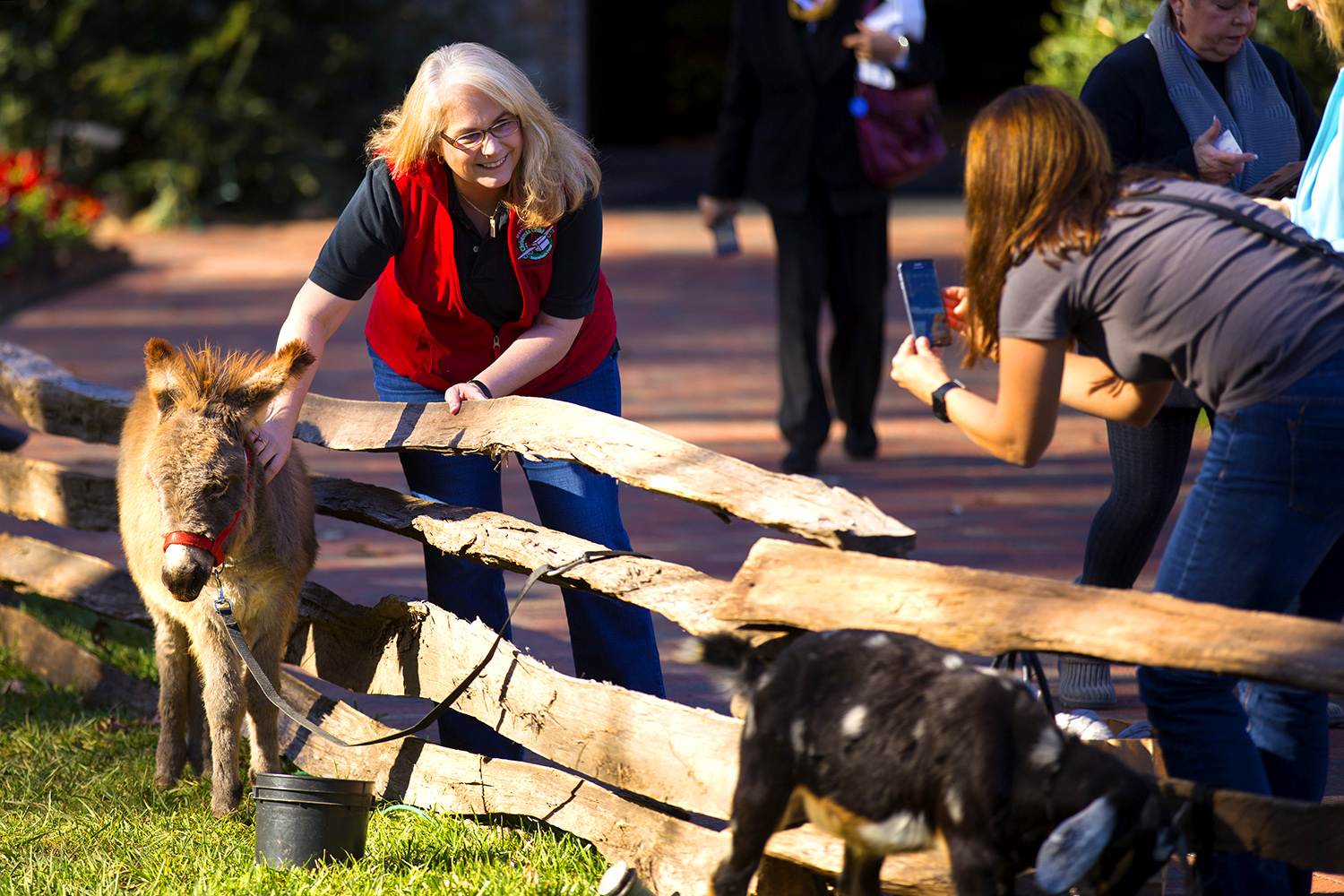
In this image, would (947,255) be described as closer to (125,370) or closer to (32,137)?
(125,370)

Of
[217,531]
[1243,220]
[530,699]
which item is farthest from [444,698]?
[1243,220]

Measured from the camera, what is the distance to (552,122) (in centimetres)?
402

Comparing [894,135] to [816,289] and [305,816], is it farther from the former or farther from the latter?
[305,816]

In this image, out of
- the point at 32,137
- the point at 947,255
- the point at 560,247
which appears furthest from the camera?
the point at 32,137

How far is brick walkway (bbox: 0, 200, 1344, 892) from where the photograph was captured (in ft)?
21.0

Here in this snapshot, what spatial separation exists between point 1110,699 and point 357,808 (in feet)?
8.62

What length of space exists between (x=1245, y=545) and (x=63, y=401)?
168 inches

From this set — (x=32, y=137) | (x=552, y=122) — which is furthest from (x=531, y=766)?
(x=32, y=137)

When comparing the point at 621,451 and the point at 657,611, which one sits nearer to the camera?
the point at 657,611

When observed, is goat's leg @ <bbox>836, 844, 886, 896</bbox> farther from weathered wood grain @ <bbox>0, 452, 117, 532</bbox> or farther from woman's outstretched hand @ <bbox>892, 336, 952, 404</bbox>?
weathered wood grain @ <bbox>0, 452, 117, 532</bbox>

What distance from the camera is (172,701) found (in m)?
4.23

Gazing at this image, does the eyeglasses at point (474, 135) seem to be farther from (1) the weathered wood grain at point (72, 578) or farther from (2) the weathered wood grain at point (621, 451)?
(1) the weathered wood grain at point (72, 578)

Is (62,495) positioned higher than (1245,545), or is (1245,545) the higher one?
(1245,545)

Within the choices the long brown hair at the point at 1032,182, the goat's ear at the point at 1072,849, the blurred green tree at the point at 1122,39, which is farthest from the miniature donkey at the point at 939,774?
the blurred green tree at the point at 1122,39
